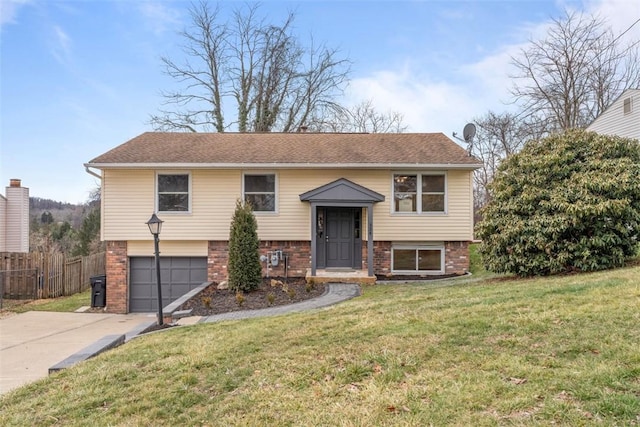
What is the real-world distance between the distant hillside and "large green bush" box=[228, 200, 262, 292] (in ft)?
99.5

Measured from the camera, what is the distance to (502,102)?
23.0 metres

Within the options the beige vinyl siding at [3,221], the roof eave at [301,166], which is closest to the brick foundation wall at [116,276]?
the roof eave at [301,166]

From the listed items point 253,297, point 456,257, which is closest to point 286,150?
point 253,297

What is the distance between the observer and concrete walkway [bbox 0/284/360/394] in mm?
5623

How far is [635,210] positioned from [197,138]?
1309 cm

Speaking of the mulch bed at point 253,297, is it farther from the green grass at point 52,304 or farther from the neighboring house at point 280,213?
the green grass at point 52,304

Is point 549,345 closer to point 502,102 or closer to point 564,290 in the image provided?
point 564,290

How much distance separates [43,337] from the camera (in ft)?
25.9

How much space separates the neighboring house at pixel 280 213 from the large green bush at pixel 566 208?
10.5ft

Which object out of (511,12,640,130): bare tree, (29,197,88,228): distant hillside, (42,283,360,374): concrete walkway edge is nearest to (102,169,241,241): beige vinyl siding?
(42,283,360,374): concrete walkway edge

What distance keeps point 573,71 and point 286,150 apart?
60.1ft

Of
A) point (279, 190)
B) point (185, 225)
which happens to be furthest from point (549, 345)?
point (185, 225)

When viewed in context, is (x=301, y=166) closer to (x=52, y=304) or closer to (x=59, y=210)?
(x=52, y=304)

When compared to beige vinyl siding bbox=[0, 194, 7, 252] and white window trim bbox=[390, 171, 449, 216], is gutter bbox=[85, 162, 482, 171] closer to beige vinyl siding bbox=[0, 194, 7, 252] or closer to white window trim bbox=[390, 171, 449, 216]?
white window trim bbox=[390, 171, 449, 216]
